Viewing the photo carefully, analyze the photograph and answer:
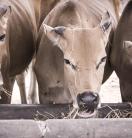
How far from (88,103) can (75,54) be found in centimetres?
56

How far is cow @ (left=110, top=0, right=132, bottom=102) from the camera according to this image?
236 inches

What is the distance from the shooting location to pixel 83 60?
520 cm

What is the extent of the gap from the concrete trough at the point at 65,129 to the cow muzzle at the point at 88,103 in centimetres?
66

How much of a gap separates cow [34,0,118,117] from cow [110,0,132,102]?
0.20 meters

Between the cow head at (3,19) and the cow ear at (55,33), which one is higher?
the cow head at (3,19)

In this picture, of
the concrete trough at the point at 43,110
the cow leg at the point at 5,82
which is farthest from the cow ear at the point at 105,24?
the cow leg at the point at 5,82

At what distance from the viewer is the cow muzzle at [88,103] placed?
4.95 metres

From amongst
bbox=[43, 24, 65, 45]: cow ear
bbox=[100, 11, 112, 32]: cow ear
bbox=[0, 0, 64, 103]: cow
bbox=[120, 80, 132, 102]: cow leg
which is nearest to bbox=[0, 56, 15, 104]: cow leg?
A: bbox=[0, 0, 64, 103]: cow

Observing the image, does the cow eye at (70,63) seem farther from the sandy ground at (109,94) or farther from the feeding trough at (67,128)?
the sandy ground at (109,94)

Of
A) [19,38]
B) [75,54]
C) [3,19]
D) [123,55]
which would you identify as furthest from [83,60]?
[19,38]

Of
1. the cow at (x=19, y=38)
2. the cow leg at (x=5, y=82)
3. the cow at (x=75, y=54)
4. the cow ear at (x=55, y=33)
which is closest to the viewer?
the cow at (x=75, y=54)

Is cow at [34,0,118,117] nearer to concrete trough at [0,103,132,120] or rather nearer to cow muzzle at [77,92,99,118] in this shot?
cow muzzle at [77,92,99,118]

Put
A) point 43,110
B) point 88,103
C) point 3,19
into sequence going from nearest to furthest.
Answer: point 88,103 < point 43,110 < point 3,19

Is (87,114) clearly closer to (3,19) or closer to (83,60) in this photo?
(83,60)
